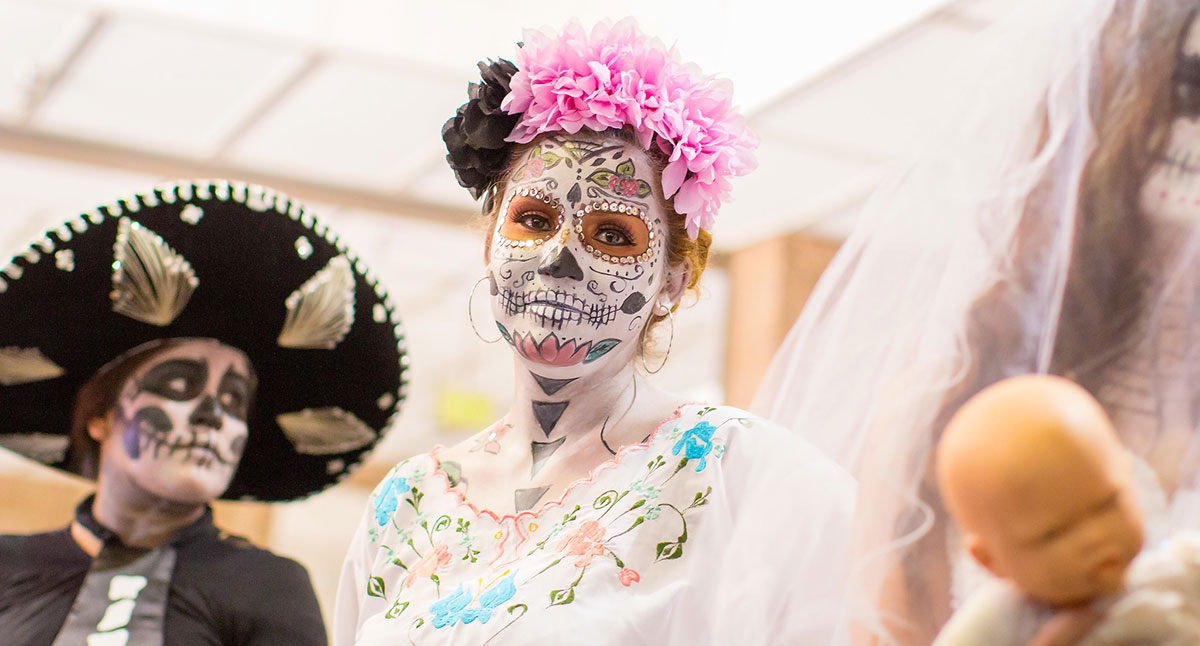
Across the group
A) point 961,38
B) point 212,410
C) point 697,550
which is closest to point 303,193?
point 961,38

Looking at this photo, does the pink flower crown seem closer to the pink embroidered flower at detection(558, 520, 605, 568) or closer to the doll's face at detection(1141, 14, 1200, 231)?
the pink embroidered flower at detection(558, 520, 605, 568)

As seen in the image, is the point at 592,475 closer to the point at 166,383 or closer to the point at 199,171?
the point at 166,383

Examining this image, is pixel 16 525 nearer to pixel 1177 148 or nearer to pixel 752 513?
pixel 752 513

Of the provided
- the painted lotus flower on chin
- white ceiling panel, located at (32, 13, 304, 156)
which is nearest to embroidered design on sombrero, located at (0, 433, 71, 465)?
the painted lotus flower on chin

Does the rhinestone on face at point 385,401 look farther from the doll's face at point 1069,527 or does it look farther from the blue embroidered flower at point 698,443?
the doll's face at point 1069,527

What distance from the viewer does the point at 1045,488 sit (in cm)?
56

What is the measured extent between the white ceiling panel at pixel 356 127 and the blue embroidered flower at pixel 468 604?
2.32 metres

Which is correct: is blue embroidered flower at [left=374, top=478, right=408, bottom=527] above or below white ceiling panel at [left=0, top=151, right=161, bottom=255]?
below

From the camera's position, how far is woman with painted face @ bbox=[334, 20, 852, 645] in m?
1.11

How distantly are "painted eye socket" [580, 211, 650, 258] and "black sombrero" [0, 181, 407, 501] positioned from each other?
1.69ft

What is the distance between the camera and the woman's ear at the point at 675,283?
1.36m

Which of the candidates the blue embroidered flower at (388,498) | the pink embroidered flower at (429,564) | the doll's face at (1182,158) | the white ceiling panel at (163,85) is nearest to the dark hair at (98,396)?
the blue embroidered flower at (388,498)

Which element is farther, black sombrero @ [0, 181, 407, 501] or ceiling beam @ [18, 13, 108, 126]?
ceiling beam @ [18, 13, 108, 126]

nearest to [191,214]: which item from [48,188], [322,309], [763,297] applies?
[322,309]
